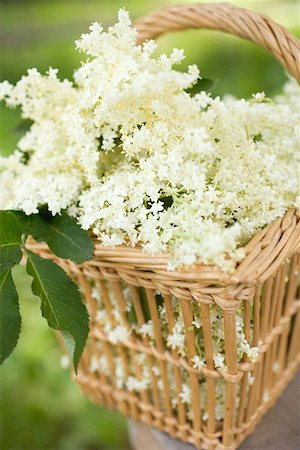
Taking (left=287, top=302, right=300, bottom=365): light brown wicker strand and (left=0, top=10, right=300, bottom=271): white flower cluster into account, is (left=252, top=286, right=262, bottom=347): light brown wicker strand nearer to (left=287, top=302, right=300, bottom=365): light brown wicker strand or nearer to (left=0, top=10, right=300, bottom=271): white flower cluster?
(left=0, top=10, right=300, bottom=271): white flower cluster

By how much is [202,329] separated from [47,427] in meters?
0.92

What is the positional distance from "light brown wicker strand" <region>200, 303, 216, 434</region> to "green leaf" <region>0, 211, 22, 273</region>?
25 centimetres

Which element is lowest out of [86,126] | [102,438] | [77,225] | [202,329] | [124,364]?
[102,438]

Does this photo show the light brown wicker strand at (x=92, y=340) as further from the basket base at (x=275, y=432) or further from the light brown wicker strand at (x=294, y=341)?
the light brown wicker strand at (x=294, y=341)

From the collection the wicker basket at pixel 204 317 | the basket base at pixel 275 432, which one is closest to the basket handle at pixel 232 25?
the wicker basket at pixel 204 317

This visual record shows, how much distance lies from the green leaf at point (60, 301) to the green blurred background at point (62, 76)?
338 millimetres

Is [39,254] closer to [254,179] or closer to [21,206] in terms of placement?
[21,206]

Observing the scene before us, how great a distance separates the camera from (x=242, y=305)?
770mm

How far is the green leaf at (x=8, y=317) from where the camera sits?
0.75 meters

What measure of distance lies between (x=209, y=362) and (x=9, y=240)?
31cm

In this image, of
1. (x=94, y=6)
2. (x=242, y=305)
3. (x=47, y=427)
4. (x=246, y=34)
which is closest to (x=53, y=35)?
(x=94, y=6)

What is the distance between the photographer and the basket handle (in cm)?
86

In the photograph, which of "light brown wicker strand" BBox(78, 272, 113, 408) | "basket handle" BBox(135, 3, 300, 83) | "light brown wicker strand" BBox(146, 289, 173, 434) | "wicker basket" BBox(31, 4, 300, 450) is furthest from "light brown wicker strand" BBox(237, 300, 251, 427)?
"basket handle" BBox(135, 3, 300, 83)

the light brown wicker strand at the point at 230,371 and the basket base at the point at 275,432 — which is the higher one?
the light brown wicker strand at the point at 230,371
